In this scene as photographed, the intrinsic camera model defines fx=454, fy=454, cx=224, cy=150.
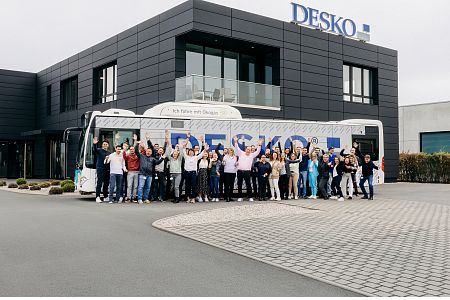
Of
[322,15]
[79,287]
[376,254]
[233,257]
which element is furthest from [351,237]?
[322,15]

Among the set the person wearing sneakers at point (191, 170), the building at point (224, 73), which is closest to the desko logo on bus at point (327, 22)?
the building at point (224, 73)

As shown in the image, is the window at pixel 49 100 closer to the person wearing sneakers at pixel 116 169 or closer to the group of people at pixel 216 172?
the group of people at pixel 216 172

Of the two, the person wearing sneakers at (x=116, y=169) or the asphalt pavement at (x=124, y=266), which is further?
the person wearing sneakers at (x=116, y=169)

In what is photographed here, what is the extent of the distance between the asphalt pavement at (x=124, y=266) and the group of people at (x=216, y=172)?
15.0 feet

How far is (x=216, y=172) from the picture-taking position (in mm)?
15016

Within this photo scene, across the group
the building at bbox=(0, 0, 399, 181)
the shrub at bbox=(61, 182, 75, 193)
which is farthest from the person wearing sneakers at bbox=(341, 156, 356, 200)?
the shrub at bbox=(61, 182, 75, 193)

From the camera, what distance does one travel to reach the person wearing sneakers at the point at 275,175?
15180 mm

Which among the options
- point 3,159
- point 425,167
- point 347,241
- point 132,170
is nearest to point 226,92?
point 132,170

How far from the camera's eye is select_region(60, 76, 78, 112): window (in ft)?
107

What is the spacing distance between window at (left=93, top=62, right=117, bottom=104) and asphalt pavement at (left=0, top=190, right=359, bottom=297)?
1913 cm

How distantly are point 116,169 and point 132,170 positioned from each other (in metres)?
0.49

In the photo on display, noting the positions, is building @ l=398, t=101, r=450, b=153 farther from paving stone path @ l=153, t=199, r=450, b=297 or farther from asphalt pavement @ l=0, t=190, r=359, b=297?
asphalt pavement @ l=0, t=190, r=359, b=297

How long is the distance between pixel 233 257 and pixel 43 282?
2.67 metres

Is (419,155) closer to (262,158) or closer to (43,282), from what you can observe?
(262,158)
